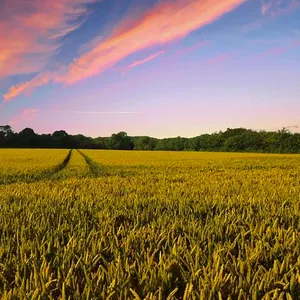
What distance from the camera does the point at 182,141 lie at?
13588 centimetres

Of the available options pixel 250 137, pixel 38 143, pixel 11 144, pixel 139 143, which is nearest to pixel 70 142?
pixel 38 143

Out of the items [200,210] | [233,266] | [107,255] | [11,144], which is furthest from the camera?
[11,144]

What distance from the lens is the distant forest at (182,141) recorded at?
320 feet

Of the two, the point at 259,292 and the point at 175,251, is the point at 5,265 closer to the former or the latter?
the point at 175,251

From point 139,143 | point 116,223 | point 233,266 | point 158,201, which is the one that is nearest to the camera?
point 233,266

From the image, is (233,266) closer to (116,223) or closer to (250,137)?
(116,223)

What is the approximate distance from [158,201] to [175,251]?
3461 millimetres

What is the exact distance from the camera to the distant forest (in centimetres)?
9756

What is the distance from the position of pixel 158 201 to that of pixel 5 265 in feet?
12.8

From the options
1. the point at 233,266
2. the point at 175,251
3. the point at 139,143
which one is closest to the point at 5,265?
the point at 175,251

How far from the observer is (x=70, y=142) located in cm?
13650

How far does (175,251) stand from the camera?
8.86 ft

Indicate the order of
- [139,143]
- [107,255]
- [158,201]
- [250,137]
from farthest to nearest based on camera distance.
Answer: [139,143], [250,137], [158,201], [107,255]

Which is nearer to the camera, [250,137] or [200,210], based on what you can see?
[200,210]
